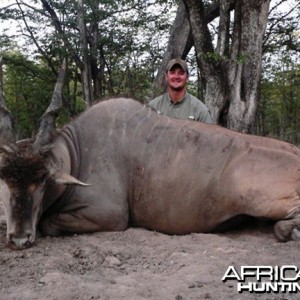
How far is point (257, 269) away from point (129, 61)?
16473 millimetres

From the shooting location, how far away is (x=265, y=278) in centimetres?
296

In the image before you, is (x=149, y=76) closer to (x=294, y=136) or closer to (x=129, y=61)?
(x=129, y=61)

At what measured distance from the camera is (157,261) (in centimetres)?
345

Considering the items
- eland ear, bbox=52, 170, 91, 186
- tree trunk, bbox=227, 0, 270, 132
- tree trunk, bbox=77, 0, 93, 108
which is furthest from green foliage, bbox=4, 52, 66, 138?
eland ear, bbox=52, 170, 91, 186

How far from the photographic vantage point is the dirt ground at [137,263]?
9.11ft

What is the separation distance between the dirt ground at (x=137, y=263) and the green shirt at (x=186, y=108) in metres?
2.04

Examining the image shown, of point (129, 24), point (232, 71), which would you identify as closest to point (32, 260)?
point (232, 71)

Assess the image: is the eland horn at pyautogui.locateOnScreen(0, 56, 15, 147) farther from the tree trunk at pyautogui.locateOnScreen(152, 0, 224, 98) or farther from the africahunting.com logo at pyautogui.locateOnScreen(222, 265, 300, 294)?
the tree trunk at pyautogui.locateOnScreen(152, 0, 224, 98)

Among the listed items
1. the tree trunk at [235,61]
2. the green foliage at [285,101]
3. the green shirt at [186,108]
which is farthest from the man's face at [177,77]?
the green foliage at [285,101]

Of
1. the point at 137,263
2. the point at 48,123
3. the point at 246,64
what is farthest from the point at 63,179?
the point at 246,64

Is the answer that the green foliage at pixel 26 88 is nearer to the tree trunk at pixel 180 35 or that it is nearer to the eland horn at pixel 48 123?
the tree trunk at pixel 180 35

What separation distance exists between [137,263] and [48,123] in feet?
4.65

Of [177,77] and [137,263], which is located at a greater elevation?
[177,77]

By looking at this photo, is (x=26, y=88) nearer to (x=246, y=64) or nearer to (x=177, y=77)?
(x=246, y=64)
